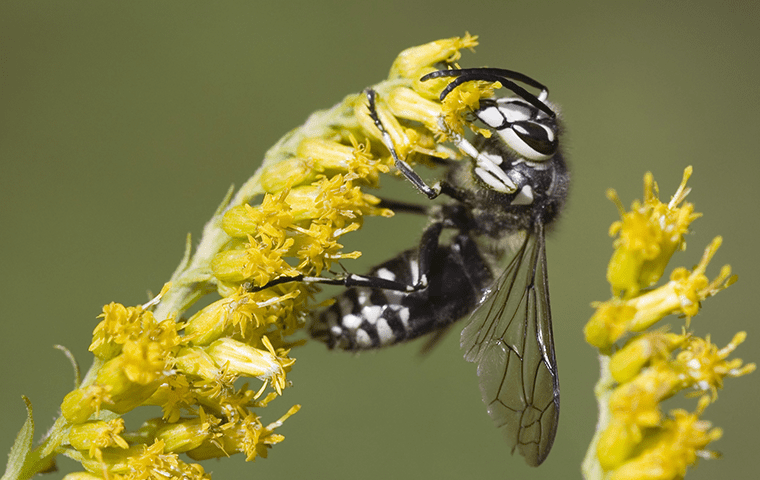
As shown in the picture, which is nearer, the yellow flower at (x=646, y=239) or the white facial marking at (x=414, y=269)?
the yellow flower at (x=646, y=239)

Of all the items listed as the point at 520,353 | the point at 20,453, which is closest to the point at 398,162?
the point at 520,353

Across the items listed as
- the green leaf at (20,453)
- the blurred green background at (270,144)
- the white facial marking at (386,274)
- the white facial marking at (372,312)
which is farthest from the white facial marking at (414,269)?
the blurred green background at (270,144)

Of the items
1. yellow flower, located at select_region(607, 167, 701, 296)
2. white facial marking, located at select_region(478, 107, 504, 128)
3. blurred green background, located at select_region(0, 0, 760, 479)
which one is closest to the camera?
yellow flower, located at select_region(607, 167, 701, 296)

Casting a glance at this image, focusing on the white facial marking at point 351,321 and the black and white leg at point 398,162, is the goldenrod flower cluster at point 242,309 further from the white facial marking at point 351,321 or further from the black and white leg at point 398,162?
the white facial marking at point 351,321

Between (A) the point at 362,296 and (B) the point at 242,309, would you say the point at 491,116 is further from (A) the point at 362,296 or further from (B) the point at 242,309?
(B) the point at 242,309

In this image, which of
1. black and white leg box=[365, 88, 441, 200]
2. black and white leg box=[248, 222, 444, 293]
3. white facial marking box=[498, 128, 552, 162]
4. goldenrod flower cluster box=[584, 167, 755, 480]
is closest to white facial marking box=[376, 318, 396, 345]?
black and white leg box=[248, 222, 444, 293]

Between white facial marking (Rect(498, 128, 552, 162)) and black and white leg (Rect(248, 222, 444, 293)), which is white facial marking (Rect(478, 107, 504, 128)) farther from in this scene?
black and white leg (Rect(248, 222, 444, 293))
